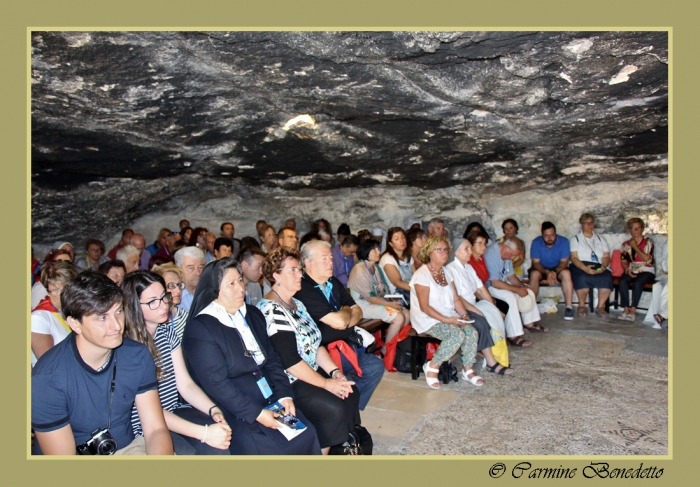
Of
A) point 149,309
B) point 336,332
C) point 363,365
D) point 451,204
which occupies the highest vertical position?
point 451,204

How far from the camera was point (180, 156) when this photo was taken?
7.42m

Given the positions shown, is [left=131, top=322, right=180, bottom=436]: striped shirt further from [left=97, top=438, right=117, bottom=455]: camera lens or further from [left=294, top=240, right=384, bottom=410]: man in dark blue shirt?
[left=294, top=240, right=384, bottom=410]: man in dark blue shirt

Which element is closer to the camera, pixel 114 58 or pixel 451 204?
pixel 114 58

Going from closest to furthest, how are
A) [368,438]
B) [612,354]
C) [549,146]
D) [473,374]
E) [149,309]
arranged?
1. [149,309]
2. [368,438]
3. [473,374]
4. [612,354]
5. [549,146]

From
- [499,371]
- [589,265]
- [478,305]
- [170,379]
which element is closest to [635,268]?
[589,265]

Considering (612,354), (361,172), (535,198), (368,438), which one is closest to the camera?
(368,438)

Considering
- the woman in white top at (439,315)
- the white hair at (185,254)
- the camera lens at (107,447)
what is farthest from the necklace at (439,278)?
the camera lens at (107,447)

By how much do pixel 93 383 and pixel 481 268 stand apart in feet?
17.0

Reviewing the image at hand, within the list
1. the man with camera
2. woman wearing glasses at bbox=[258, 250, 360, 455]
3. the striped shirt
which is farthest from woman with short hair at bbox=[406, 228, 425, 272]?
the man with camera

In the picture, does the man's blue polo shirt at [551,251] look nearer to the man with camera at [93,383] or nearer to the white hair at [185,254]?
the white hair at [185,254]

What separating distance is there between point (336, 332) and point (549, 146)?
14.6 ft

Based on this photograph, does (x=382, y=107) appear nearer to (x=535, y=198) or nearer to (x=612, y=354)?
(x=612, y=354)

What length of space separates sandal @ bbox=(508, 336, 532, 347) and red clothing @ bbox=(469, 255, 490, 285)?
0.75m
